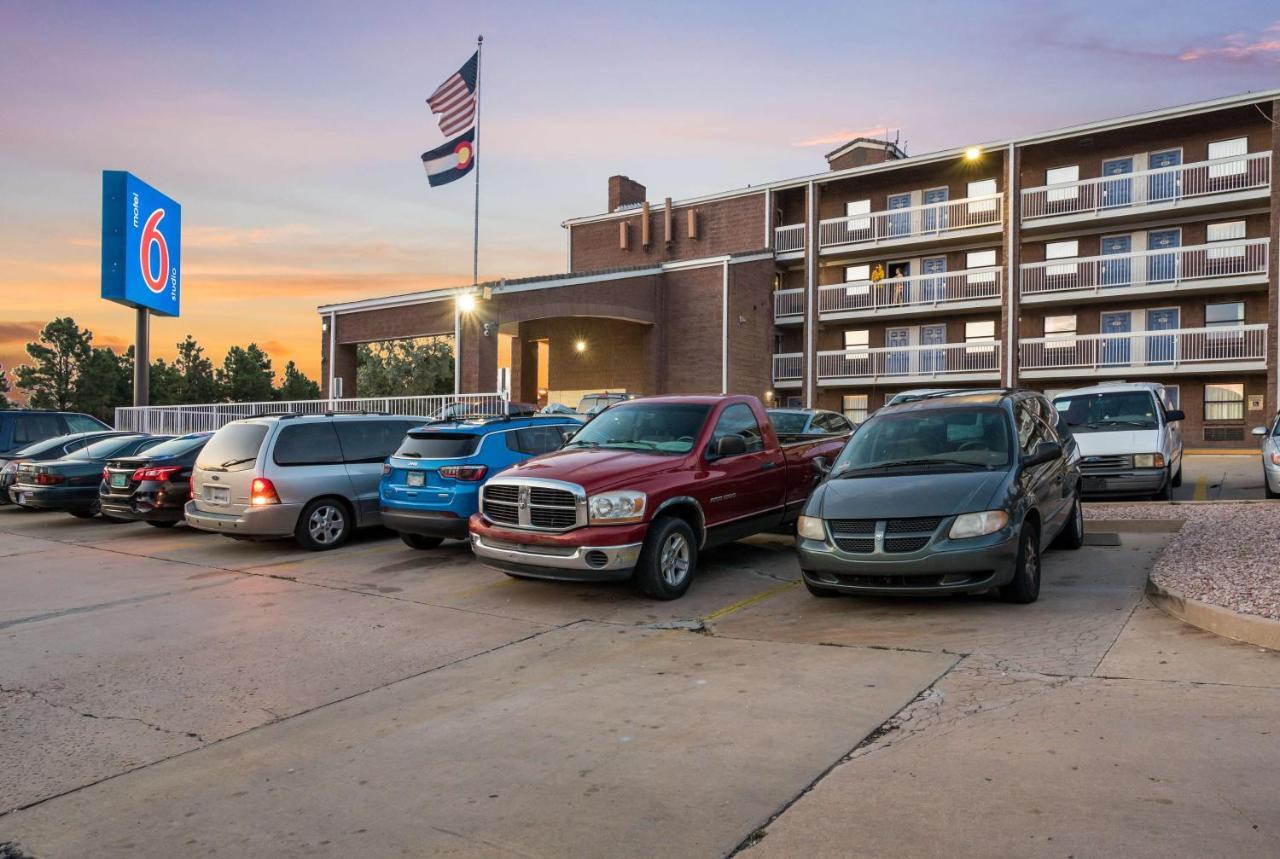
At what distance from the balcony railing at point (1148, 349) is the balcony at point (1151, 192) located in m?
3.88

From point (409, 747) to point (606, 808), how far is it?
53.7 inches

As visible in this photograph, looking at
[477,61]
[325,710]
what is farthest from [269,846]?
[477,61]

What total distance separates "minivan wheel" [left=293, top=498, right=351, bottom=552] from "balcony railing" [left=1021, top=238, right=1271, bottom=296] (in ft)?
85.3

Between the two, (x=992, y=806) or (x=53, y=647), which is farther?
(x=53, y=647)

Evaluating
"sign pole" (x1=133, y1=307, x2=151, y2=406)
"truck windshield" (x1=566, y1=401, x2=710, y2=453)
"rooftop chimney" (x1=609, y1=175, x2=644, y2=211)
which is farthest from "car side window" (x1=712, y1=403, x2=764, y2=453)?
"rooftop chimney" (x1=609, y1=175, x2=644, y2=211)

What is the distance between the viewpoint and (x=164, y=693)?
224 inches

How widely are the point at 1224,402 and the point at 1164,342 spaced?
9.52 ft

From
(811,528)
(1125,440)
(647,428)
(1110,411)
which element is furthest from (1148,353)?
(811,528)

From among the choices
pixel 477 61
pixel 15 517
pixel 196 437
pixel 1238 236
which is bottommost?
pixel 15 517

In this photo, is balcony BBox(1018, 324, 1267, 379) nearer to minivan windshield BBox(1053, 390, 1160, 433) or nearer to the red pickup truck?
minivan windshield BBox(1053, 390, 1160, 433)

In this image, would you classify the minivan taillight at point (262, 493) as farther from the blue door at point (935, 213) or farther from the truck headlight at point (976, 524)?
the blue door at point (935, 213)

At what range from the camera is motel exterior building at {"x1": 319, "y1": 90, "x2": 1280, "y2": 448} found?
2748 cm

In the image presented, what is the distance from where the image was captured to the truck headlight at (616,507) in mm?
7652

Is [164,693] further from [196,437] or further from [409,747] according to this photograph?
[196,437]
